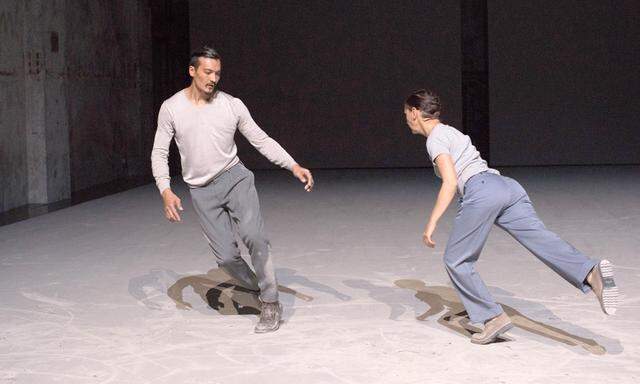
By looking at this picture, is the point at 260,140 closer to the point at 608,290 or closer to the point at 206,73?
the point at 206,73

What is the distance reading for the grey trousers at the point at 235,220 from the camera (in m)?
5.73

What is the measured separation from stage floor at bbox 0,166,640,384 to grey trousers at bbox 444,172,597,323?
0.88ft

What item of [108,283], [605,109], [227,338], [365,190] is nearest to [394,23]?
[605,109]

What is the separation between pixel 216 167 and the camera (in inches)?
229

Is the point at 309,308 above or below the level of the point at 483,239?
below

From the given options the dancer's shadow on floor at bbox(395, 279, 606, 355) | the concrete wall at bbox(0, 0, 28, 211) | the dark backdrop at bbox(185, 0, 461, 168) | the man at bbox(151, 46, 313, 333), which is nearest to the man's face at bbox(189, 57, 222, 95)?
the man at bbox(151, 46, 313, 333)

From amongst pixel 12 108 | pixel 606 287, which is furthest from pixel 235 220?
pixel 12 108

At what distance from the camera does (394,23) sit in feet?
66.9

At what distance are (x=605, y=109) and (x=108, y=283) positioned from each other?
49.7 ft

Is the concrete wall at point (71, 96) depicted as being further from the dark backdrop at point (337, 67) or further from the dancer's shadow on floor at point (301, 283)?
the dancer's shadow on floor at point (301, 283)

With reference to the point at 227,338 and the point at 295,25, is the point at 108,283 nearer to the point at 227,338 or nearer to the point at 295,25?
the point at 227,338

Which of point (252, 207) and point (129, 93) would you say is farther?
point (129, 93)

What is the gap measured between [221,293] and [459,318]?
71.3 inches

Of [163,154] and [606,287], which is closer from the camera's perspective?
[606,287]
